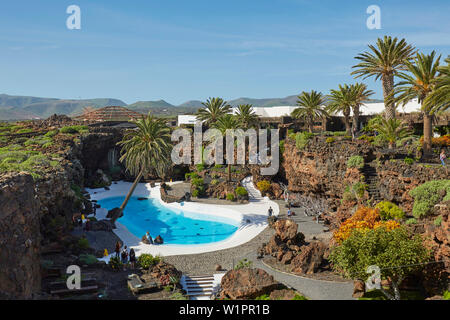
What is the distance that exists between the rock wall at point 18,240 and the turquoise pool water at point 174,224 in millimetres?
16511

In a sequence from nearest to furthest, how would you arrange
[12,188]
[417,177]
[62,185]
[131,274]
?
1. [12,188]
2. [131,274]
3. [417,177]
4. [62,185]

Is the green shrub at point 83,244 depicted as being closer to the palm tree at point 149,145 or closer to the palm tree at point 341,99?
the palm tree at point 149,145

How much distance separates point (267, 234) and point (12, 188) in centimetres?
2194

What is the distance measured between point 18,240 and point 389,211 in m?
24.1

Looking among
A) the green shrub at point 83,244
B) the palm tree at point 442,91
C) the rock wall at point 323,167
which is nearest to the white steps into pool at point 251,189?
the rock wall at point 323,167

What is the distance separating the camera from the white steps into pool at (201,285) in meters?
20.9

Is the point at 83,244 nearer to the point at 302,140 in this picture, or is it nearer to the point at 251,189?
the point at 251,189

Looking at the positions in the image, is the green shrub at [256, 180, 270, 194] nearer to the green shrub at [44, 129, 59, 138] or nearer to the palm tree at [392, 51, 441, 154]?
the palm tree at [392, 51, 441, 154]

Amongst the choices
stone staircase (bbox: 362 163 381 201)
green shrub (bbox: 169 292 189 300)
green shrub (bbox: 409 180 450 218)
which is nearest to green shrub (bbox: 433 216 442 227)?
green shrub (bbox: 409 180 450 218)

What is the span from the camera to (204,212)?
41.2 m

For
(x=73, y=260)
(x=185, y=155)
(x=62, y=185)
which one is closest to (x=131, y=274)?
(x=73, y=260)

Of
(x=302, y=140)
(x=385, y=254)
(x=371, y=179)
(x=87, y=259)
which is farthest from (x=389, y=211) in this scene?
(x=87, y=259)
